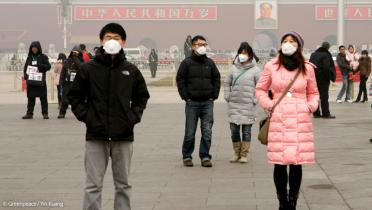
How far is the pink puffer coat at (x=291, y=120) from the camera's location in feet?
21.3

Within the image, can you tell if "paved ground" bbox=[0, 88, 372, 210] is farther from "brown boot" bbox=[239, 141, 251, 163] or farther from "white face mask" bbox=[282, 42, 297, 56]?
"white face mask" bbox=[282, 42, 297, 56]

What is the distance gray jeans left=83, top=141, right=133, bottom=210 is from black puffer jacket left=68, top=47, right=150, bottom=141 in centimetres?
10

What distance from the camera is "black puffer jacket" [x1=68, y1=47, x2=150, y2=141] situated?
19.1ft

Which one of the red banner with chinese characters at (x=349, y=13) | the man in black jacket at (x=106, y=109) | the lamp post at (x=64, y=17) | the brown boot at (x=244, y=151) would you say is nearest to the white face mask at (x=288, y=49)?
the man in black jacket at (x=106, y=109)

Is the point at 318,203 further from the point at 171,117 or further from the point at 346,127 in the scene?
the point at 171,117

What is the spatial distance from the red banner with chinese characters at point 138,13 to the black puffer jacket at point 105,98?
154 ft

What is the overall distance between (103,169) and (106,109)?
50cm

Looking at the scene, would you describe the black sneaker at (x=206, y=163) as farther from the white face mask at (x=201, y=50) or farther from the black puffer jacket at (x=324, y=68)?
the black puffer jacket at (x=324, y=68)

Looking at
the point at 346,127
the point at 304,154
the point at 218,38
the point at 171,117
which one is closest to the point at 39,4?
the point at 218,38

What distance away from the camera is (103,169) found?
5.96 metres

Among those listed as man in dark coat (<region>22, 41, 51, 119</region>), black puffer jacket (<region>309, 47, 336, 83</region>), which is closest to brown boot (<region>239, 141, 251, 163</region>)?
black puffer jacket (<region>309, 47, 336, 83</region>)

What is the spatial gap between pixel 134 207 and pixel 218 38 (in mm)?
46499

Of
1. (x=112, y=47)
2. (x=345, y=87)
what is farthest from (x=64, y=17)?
(x=112, y=47)

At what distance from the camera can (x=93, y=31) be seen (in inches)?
2069
